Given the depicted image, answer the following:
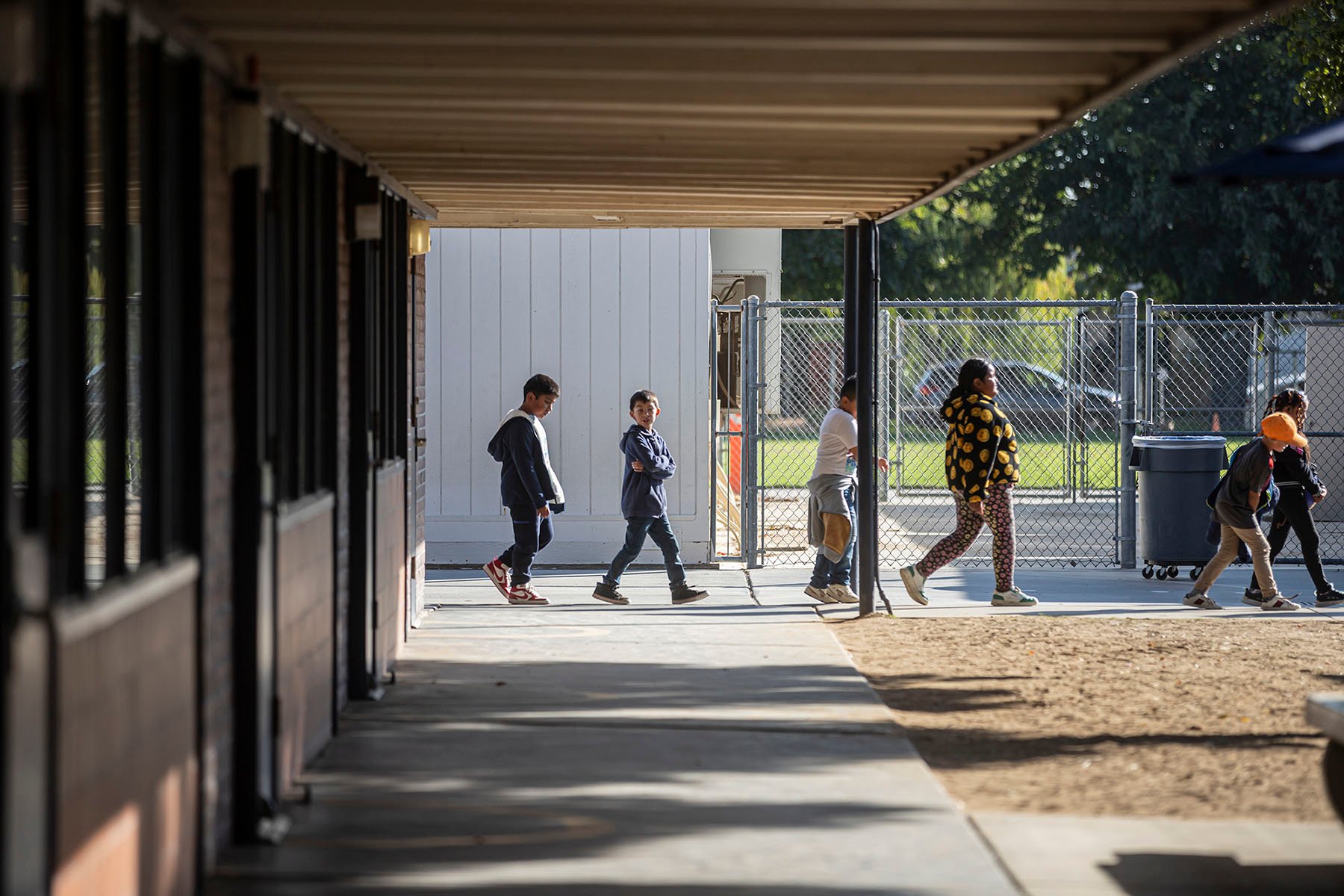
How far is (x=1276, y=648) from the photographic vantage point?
1005 centimetres

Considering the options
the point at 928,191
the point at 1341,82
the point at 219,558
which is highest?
the point at 1341,82

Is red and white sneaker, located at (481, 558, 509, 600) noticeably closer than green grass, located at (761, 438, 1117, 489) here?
Yes

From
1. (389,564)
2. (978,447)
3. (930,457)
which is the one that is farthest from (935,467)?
(389,564)

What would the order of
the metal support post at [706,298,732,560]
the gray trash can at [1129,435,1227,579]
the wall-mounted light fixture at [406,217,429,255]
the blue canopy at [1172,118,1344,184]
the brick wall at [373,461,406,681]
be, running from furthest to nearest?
the metal support post at [706,298,732,560], the gray trash can at [1129,435,1227,579], the wall-mounted light fixture at [406,217,429,255], the brick wall at [373,461,406,681], the blue canopy at [1172,118,1344,184]

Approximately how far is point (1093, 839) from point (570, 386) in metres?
8.73

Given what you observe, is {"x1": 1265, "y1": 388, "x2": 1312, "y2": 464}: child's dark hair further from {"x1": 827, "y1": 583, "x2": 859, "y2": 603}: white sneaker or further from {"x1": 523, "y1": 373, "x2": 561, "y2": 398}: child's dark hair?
{"x1": 523, "y1": 373, "x2": 561, "y2": 398}: child's dark hair

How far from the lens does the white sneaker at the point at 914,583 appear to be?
1181 cm

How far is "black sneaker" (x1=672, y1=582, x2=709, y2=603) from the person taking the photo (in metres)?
11.8

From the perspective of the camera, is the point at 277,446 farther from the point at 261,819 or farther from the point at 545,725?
the point at 545,725

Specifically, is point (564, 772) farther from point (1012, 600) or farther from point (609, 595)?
point (1012, 600)

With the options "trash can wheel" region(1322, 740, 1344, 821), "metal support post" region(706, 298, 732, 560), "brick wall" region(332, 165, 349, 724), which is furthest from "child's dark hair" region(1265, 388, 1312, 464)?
"brick wall" region(332, 165, 349, 724)

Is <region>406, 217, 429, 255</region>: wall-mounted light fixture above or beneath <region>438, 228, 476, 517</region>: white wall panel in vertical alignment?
above

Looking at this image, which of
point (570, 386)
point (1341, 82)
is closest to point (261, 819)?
point (570, 386)

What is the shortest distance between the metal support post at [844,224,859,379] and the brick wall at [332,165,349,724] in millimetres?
4864
